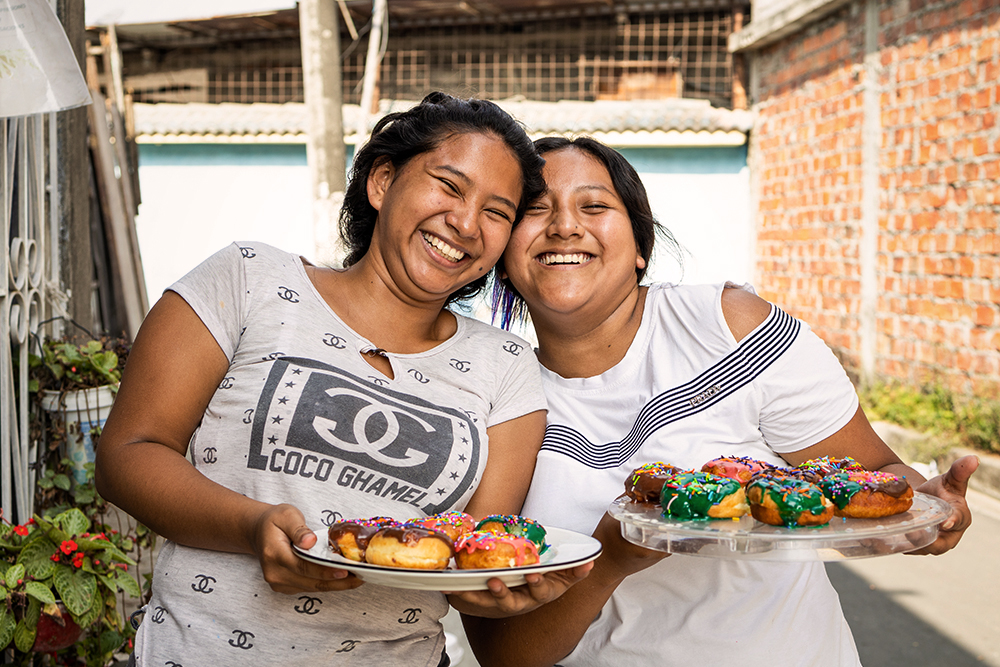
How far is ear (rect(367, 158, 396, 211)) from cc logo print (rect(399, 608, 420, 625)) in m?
0.98

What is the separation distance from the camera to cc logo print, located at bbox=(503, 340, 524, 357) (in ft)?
6.97

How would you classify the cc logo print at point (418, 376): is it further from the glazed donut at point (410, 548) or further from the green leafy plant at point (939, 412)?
the green leafy plant at point (939, 412)

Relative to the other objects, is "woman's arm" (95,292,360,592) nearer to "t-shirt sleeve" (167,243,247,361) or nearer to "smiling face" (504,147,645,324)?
→ "t-shirt sleeve" (167,243,247,361)

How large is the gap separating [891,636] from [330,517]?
3538mm

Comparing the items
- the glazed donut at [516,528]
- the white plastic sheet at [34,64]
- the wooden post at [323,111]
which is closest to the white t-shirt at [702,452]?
the glazed donut at [516,528]

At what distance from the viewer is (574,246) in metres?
2.15

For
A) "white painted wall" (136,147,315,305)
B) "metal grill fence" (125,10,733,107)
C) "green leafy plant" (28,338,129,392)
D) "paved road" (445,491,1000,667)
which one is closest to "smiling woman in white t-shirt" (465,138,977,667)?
"paved road" (445,491,1000,667)

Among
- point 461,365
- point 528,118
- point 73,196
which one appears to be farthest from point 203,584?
point 528,118

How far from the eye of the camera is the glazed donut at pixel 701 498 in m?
1.67

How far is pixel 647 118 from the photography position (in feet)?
38.6

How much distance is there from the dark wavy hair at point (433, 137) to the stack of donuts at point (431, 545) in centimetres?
81

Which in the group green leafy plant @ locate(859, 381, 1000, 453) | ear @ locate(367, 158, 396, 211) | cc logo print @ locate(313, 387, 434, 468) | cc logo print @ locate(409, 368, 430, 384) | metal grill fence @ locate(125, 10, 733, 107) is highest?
metal grill fence @ locate(125, 10, 733, 107)

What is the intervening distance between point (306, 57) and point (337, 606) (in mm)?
8141

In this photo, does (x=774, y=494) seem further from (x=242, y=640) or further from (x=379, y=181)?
A: (x=379, y=181)
